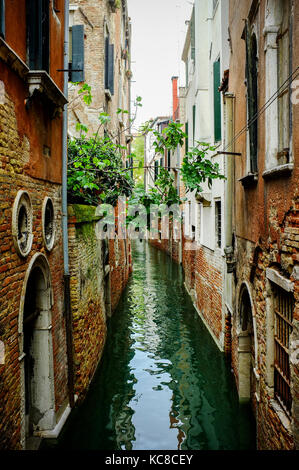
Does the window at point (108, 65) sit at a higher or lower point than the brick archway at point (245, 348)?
higher

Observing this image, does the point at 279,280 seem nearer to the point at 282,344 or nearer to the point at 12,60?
the point at 282,344

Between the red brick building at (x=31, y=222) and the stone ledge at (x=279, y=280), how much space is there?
2.51 meters

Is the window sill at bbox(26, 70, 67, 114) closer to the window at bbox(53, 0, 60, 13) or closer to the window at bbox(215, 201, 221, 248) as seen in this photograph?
the window at bbox(53, 0, 60, 13)

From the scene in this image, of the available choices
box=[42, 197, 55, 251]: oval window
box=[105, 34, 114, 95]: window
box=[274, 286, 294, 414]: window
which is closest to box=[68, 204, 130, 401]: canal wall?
box=[42, 197, 55, 251]: oval window

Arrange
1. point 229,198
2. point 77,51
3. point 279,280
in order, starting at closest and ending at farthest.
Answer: point 279,280 → point 229,198 → point 77,51

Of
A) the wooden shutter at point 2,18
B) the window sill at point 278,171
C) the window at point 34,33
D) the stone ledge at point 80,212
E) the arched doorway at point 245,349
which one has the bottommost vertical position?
the arched doorway at point 245,349

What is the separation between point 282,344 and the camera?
3.90m

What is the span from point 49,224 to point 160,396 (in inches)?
147

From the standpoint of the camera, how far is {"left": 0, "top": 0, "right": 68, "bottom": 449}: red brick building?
11.4 ft

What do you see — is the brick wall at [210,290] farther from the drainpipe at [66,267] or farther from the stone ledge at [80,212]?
the drainpipe at [66,267]

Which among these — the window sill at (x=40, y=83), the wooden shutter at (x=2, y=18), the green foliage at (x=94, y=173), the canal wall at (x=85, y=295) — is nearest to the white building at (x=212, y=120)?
the green foliage at (x=94, y=173)

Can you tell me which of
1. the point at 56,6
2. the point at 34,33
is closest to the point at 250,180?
the point at 34,33

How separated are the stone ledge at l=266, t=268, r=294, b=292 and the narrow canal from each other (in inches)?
103

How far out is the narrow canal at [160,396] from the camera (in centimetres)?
541
